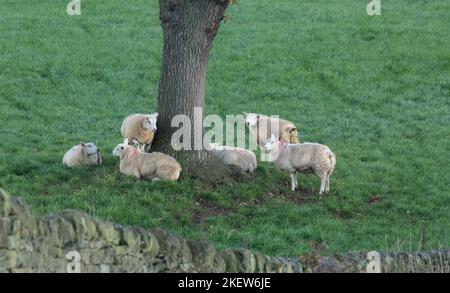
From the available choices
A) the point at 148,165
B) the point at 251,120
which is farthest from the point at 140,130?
the point at 251,120

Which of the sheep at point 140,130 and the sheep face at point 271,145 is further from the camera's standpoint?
the sheep at point 140,130

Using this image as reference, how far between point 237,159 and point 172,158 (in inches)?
55.8

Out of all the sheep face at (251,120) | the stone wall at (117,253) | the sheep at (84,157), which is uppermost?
the sheep face at (251,120)

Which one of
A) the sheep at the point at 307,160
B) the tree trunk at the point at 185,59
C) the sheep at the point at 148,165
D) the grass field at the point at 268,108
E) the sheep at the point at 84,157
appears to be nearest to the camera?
the grass field at the point at 268,108

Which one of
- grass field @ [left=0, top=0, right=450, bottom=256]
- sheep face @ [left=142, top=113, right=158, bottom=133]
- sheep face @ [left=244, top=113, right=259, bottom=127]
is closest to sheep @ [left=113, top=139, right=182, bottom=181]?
grass field @ [left=0, top=0, right=450, bottom=256]

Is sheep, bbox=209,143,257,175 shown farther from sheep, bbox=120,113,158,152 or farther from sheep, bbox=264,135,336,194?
sheep, bbox=120,113,158,152

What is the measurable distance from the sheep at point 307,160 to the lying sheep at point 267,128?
2515 millimetres

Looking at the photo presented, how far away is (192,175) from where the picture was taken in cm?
1636

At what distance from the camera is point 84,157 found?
17281 mm

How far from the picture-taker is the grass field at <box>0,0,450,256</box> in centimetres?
1495

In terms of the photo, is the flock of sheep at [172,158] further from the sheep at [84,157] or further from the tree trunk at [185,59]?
the tree trunk at [185,59]

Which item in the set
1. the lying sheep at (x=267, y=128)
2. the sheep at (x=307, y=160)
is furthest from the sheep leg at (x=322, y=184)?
the lying sheep at (x=267, y=128)

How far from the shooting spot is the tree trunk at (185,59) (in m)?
16.4

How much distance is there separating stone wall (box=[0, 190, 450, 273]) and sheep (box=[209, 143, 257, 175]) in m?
6.64
